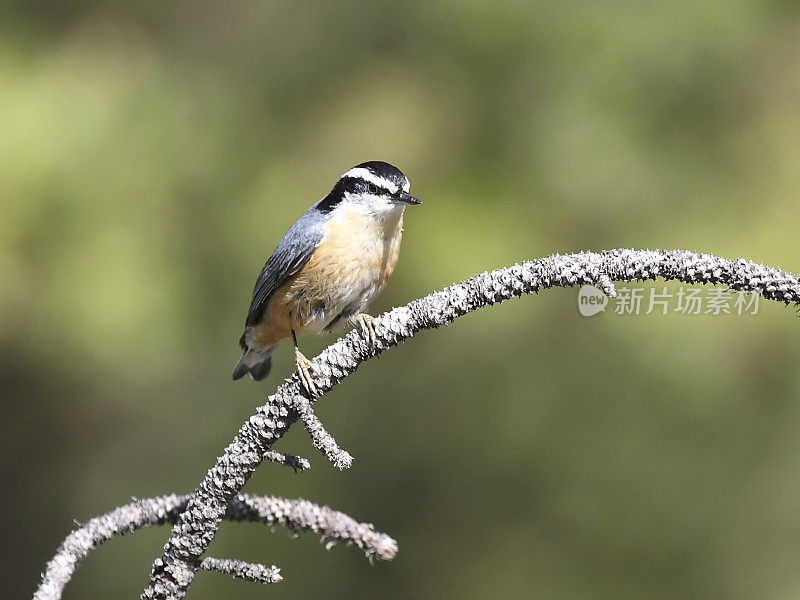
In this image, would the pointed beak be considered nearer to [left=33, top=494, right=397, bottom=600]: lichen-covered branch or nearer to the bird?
the bird

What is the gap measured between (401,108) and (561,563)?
1.72 m

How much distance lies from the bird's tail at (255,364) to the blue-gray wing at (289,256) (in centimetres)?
26

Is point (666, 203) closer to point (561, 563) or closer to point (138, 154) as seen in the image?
point (561, 563)

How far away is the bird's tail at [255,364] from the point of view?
3098 mm

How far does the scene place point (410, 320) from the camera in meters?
1.52

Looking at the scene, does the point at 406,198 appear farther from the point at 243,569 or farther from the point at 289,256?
the point at 243,569

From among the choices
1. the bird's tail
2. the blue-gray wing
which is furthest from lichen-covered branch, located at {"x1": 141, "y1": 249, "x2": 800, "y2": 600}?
the bird's tail

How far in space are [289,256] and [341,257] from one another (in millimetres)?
174

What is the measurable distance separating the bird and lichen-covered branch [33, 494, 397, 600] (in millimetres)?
1073

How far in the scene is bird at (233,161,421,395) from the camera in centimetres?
263

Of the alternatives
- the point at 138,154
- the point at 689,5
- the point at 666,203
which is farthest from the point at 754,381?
the point at 138,154

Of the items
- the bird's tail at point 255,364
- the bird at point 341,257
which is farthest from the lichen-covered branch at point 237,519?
the bird's tail at point 255,364

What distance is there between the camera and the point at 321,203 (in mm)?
2863

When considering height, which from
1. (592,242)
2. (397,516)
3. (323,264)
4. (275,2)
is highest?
(275,2)
